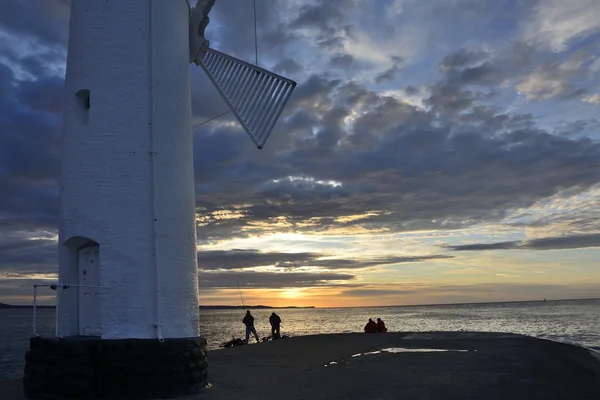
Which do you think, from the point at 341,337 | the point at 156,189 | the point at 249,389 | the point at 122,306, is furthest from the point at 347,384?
the point at 341,337

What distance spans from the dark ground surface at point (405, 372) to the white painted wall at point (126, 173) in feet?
6.59

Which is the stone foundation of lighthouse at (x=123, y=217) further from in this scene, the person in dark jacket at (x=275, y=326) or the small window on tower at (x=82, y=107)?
the person in dark jacket at (x=275, y=326)

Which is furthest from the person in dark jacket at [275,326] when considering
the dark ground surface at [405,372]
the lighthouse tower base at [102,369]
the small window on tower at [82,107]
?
the small window on tower at [82,107]

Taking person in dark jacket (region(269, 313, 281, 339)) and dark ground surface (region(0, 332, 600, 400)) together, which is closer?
dark ground surface (region(0, 332, 600, 400))

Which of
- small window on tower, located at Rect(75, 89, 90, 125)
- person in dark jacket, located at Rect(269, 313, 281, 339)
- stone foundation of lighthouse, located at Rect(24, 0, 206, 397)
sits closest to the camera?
stone foundation of lighthouse, located at Rect(24, 0, 206, 397)

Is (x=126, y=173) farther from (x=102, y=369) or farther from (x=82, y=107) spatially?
(x=102, y=369)

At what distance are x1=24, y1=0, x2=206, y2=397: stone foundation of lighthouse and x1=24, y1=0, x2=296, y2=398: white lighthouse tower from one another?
19mm

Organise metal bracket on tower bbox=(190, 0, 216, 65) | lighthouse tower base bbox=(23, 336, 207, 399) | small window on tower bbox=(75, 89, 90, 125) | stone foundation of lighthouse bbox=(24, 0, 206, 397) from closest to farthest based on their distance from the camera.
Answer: lighthouse tower base bbox=(23, 336, 207, 399) < stone foundation of lighthouse bbox=(24, 0, 206, 397) < small window on tower bbox=(75, 89, 90, 125) < metal bracket on tower bbox=(190, 0, 216, 65)

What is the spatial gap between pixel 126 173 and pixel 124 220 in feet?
2.81

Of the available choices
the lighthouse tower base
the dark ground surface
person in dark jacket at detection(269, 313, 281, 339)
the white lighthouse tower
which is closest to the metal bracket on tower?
the white lighthouse tower

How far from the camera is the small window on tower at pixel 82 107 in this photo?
1109 centimetres

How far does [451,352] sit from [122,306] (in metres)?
9.53

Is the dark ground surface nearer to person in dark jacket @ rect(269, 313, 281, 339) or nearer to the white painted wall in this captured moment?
the white painted wall

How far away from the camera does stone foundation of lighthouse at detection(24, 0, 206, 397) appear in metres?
9.99
